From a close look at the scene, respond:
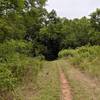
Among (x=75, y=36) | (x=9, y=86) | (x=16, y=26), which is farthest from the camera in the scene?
(x=75, y=36)

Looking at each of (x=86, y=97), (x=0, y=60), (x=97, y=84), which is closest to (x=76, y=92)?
(x=86, y=97)

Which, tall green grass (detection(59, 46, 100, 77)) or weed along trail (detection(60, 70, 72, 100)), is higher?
tall green grass (detection(59, 46, 100, 77))

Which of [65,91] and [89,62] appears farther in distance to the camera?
[89,62]

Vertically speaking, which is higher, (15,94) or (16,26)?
(16,26)

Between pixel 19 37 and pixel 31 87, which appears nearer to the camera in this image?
pixel 31 87

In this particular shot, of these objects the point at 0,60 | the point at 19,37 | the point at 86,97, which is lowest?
the point at 86,97

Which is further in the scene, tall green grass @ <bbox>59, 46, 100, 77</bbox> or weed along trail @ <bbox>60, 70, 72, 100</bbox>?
tall green grass @ <bbox>59, 46, 100, 77</bbox>

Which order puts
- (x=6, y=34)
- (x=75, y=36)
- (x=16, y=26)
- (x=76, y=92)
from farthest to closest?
(x=75, y=36) < (x=16, y=26) < (x=6, y=34) < (x=76, y=92)

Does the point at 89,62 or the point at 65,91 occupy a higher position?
the point at 89,62

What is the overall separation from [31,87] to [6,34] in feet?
12.8

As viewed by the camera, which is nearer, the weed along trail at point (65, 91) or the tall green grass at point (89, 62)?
the weed along trail at point (65, 91)

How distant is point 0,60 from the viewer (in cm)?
1245

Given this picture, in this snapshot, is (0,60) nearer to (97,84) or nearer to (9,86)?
(9,86)

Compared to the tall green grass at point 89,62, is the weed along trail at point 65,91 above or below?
below
